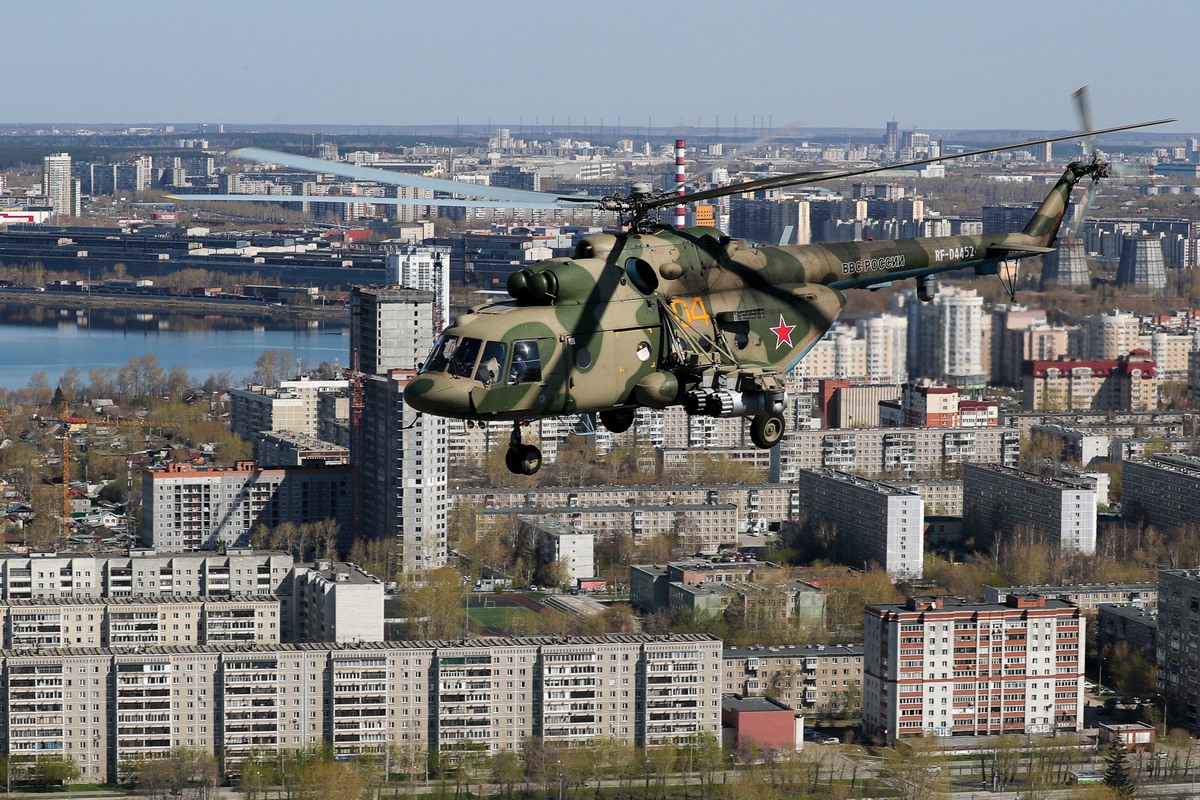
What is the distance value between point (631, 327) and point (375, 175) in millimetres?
787

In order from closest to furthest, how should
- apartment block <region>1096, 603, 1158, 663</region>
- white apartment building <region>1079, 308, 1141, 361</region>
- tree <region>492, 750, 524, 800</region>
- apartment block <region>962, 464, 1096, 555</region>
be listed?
tree <region>492, 750, 524, 800</region>
apartment block <region>1096, 603, 1158, 663</region>
apartment block <region>962, 464, 1096, 555</region>
white apartment building <region>1079, 308, 1141, 361</region>

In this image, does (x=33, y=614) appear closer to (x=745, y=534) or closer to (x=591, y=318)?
(x=745, y=534)

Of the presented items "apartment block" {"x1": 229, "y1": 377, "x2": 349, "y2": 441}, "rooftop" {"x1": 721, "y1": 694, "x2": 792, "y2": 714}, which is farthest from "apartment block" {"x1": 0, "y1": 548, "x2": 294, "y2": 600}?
"apartment block" {"x1": 229, "y1": 377, "x2": 349, "y2": 441}

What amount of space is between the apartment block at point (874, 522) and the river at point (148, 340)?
13004mm

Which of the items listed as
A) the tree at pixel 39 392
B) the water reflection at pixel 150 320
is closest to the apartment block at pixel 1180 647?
the tree at pixel 39 392

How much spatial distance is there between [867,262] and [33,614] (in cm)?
1105

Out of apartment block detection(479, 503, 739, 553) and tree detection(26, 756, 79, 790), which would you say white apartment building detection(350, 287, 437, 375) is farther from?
tree detection(26, 756, 79, 790)

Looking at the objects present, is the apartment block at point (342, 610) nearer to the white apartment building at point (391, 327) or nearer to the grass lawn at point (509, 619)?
the grass lawn at point (509, 619)

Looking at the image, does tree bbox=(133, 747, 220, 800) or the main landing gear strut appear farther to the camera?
tree bbox=(133, 747, 220, 800)

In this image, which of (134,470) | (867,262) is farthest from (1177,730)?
(134,470)

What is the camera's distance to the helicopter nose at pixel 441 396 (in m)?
6.07

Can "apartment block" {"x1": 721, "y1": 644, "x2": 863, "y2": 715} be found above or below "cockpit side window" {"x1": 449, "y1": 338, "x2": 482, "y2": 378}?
below

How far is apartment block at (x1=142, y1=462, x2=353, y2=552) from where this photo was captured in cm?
2231

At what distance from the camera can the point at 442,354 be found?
6.16 m
